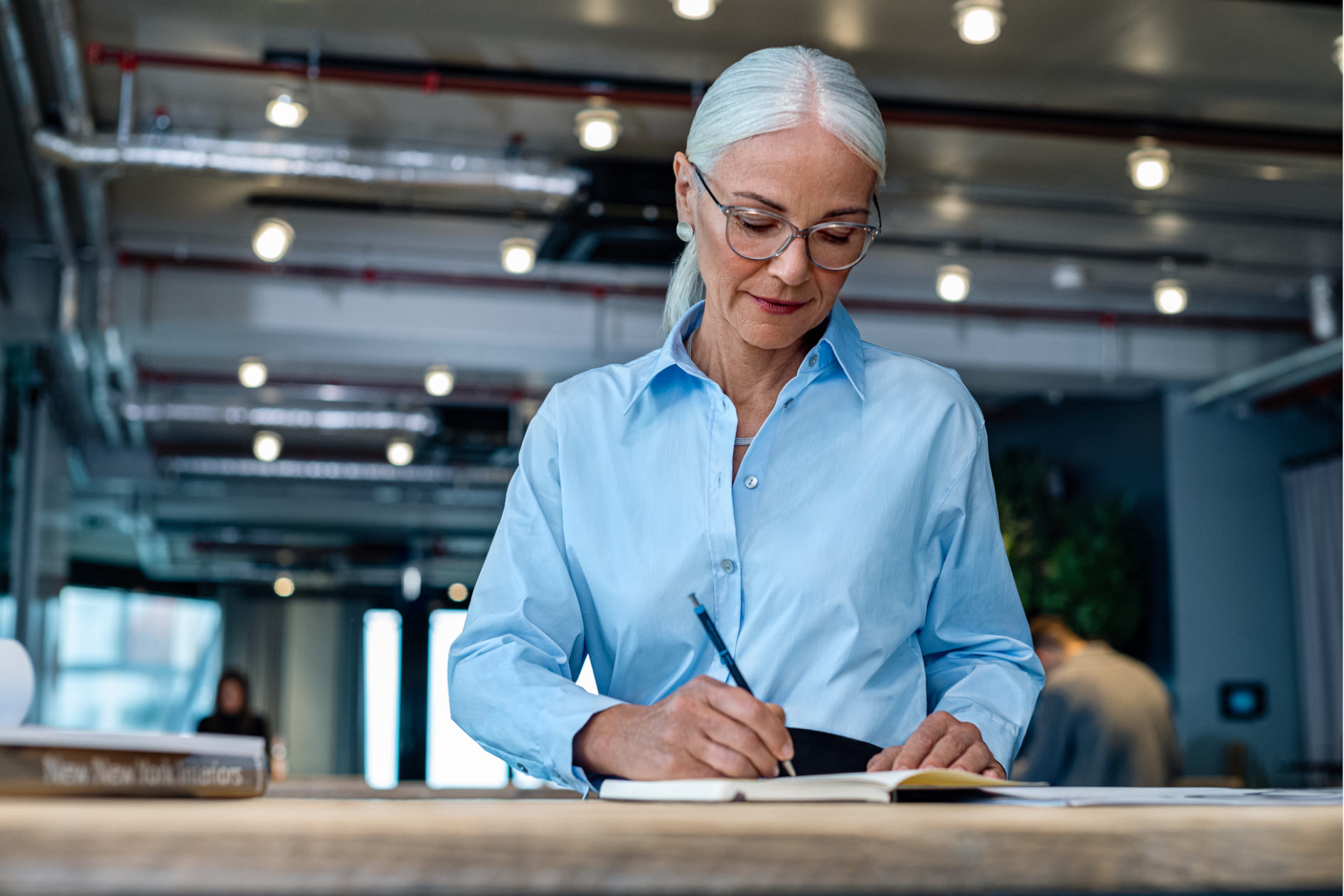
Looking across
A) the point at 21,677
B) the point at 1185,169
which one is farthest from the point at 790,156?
the point at 1185,169

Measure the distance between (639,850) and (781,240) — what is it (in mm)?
774

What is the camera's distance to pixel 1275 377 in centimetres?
744

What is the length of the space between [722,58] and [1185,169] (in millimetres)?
2068

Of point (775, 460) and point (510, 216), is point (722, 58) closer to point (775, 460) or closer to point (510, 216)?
point (510, 216)

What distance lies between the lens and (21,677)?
831mm

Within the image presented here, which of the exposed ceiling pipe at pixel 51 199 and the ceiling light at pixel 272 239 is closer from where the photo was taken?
the exposed ceiling pipe at pixel 51 199

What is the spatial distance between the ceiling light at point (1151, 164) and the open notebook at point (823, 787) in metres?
4.78

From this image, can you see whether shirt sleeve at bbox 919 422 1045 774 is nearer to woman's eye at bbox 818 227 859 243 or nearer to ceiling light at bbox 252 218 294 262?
woman's eye at bbox 818 227 859 243

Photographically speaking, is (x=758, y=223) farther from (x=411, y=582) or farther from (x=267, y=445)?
(x=411, y=582)

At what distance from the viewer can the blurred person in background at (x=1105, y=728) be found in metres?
5.67

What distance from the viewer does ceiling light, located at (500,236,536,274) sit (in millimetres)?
5867

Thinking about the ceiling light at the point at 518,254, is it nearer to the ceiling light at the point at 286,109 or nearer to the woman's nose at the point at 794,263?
the ceiling light at the point at 286,109

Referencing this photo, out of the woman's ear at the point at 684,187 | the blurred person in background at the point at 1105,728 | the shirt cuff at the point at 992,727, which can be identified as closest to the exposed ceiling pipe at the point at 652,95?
Result: the blurred person in background at the point at 1105,728

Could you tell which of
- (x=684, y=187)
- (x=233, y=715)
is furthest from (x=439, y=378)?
(x=684, y=187)
